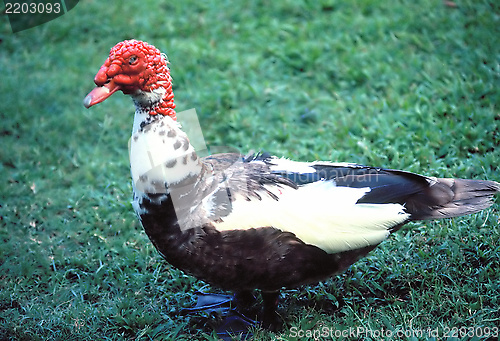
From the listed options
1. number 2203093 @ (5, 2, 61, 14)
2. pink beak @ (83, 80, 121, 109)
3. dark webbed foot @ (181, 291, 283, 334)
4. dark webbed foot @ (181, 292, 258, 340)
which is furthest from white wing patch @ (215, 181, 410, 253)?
number 2203093 @ (5, 2, 61, 14)

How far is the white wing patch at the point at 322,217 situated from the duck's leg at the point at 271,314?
447 mm

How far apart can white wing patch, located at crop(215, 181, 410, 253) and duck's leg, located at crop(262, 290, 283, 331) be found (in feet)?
1.47

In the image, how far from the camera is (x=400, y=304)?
288 centimetres

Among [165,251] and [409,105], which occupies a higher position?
[165,251]

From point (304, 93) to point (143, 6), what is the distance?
96.8 inches

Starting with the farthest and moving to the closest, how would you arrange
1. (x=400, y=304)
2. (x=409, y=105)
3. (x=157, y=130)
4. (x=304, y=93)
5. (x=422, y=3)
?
1. (x=422, y=3)
2. (x=304, y=93)
3. (x=409, y=105)
4. (x=400, y=304)
5. (x=157, y=130)

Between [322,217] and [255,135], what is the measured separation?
1954 mm

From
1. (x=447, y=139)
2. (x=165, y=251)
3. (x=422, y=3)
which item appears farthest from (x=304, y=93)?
(x=165, y=251)

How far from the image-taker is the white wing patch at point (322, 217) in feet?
8.49

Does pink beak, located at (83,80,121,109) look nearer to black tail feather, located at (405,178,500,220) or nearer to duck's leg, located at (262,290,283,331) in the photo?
duck's leg, located at (262,290,283,331)

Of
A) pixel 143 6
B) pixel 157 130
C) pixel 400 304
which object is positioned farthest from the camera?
pixel 143 6

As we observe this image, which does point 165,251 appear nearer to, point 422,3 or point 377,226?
point 377,226

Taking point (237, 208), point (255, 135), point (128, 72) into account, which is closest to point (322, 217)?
point (237, 208)

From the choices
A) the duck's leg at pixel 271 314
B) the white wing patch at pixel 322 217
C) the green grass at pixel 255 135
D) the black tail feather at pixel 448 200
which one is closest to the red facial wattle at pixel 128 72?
the white wing patch at pixel 322 217
